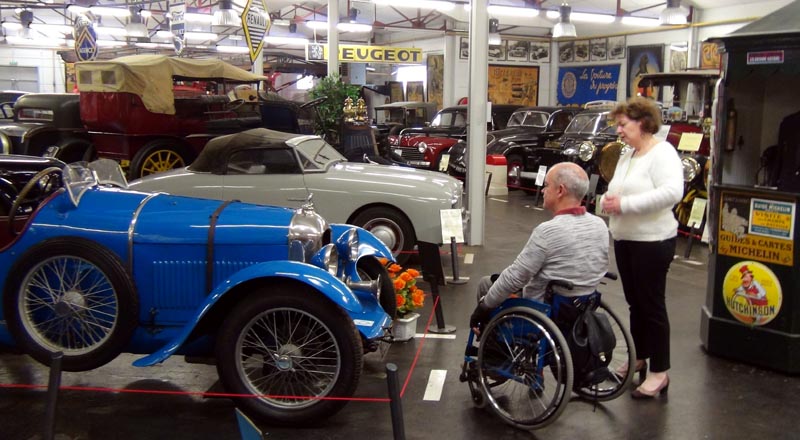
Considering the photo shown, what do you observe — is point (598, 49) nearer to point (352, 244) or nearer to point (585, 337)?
point (352, 244)

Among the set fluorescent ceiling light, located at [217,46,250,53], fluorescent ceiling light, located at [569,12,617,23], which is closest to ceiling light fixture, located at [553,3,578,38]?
fluorescent ceiling light, located at [569,12,617,23]

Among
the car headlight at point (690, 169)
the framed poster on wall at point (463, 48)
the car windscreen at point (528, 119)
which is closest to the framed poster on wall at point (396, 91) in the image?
the framed poster on wall at point (463, 48)

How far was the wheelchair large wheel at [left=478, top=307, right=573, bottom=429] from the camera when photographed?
3.69m

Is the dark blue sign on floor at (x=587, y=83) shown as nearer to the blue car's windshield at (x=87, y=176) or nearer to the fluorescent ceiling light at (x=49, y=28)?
the fluorescent ceiling light at (x=49, y=28)

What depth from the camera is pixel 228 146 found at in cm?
797

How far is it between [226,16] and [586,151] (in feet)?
25.1

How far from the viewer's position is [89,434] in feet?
12.8

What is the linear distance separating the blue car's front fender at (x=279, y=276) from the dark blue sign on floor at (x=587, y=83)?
2175 centimetres

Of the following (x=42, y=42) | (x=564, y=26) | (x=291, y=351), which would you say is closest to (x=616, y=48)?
(x=564, y=26)

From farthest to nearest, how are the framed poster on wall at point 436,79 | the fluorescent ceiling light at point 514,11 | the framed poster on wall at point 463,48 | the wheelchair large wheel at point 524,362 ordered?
the framed poster on wall at point 436,79 → the framed poster on wall at point 463,48 → the fluorescent ceiling light at point 514,11 → the wheelchair large wheel at point 524,362

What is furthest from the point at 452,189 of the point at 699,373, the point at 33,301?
the point at 33,301

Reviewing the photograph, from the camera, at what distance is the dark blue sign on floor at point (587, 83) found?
2394 cm

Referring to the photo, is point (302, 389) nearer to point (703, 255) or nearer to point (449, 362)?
point (449, 362)

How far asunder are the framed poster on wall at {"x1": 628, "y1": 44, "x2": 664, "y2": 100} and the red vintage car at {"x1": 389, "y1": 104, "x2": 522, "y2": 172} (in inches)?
282
